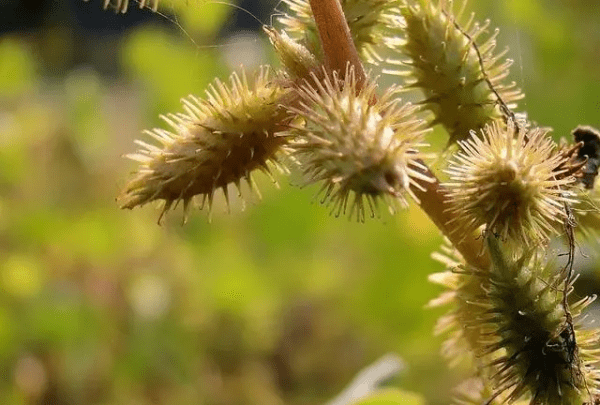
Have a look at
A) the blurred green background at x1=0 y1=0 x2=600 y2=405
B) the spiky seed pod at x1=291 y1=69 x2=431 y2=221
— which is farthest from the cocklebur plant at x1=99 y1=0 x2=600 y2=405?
the blurred green background at x1=0 y1=0 x2=600 y2=405

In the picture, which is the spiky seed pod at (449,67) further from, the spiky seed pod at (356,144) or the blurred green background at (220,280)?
the blurred green background at (220,280)

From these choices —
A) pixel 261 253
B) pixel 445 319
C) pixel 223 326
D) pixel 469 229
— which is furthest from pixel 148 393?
pixel 469 229

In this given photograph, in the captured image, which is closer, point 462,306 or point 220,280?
point 462,306

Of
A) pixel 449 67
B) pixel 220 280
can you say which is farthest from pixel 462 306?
pixel 220 280

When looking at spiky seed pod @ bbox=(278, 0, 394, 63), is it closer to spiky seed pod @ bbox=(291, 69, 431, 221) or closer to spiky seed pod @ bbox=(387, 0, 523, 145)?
spiky seed pod @ bbox=(387, 0, 523, 145)

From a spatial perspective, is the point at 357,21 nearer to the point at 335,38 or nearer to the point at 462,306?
the point at 335,38

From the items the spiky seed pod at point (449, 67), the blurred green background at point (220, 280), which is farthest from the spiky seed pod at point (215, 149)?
the blurred green background at point (220, 280)

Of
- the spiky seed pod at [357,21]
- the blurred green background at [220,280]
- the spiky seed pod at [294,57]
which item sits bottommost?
the blurred green background at [220,280]

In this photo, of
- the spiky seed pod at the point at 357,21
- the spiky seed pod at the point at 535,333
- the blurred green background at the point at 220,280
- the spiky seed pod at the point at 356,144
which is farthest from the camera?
the blurred green background at the point at 220,280
